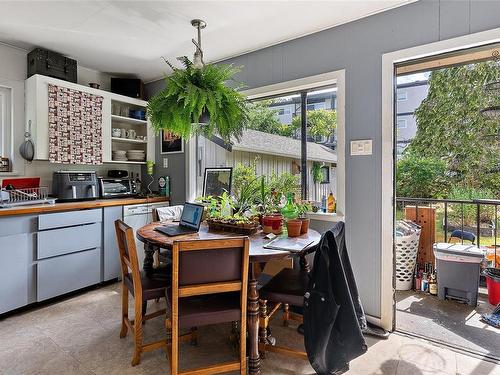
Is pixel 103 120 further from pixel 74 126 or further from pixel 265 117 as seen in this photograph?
pixel 265 117

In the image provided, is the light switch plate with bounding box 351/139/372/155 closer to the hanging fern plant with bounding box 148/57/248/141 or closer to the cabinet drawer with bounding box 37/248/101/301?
the hanging fern plant with bounding box 148/57/248/141

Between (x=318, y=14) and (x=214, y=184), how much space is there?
6.80ft

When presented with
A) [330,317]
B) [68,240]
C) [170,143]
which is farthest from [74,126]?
[330,317]

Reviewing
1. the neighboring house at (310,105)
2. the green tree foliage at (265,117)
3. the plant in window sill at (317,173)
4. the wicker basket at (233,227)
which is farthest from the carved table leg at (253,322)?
the green tree foliage at (265,117)

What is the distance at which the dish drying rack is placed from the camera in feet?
8.79

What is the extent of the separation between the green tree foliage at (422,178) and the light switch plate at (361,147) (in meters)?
1.53

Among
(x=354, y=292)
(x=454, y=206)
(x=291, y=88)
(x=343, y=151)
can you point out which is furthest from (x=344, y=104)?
(x=454, y=206)

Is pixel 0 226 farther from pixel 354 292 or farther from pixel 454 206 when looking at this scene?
pixel 454 206

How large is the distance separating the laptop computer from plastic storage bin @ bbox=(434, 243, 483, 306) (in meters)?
2.47

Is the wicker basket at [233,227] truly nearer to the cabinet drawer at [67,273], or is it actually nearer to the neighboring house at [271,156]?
the neighboring house at [271,156]

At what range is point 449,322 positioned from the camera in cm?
257

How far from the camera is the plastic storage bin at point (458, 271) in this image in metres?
2.88

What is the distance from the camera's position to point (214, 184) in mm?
3648

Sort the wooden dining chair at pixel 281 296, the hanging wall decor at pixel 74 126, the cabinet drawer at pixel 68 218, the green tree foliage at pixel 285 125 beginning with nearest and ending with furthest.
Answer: the wooden dining chair at pixel 281 296
the cabinet drawer at pixel 68 218
the green tree foliage at pixel 285 125
the hanging wall decor at pixel 74 126
